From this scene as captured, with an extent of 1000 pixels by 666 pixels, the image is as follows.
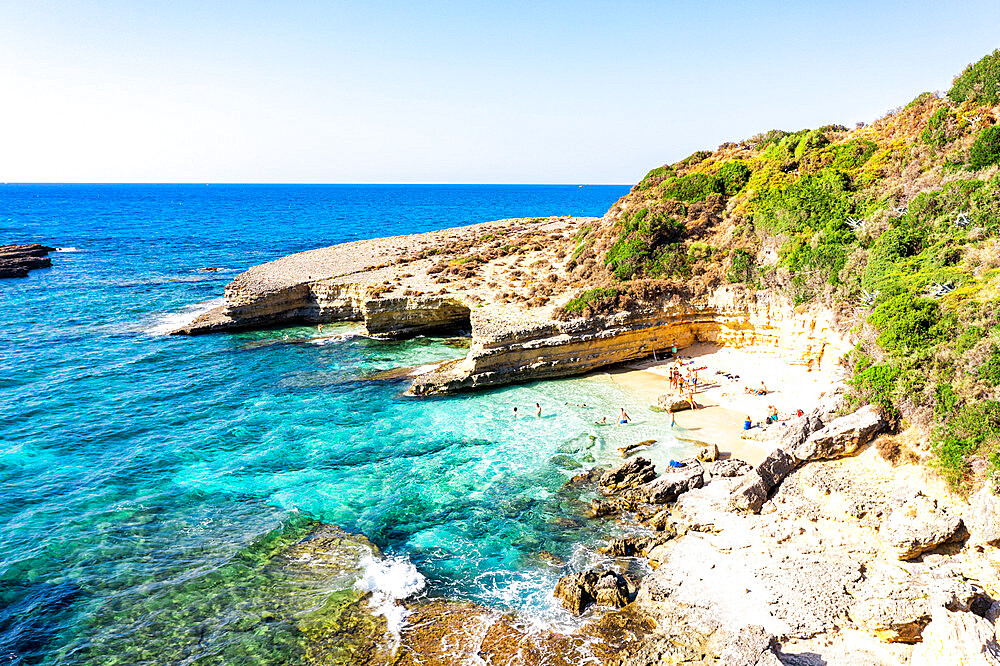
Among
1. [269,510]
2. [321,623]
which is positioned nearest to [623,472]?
[321,623]

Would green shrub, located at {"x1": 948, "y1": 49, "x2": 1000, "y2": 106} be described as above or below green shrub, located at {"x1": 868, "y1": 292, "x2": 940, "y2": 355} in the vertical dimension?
above

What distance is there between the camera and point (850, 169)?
34062 mm

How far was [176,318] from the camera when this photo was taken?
46.4 meters

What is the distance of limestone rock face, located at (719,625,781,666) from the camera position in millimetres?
12430

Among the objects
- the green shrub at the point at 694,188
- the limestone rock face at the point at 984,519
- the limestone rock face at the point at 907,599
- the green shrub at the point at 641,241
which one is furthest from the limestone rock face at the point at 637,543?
the green shrub at the point at 694,188

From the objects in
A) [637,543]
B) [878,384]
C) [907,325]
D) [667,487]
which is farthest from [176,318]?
[907,325]

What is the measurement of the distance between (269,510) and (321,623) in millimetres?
6555

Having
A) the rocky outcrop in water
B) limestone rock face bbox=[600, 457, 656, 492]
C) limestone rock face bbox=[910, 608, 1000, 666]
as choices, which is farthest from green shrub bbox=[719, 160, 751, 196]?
the rocky outcrop in water

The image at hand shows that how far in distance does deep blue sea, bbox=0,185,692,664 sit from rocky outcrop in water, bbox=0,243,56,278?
30.4 m

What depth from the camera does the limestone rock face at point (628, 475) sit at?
21203mm

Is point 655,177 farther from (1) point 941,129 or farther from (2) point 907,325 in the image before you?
(2) point 907,325

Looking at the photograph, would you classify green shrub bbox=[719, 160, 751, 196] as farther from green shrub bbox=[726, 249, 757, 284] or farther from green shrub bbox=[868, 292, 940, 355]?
green shrub bbox=[868, 292, 940, 355]

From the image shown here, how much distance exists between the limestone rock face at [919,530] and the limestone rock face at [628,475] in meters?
7.50

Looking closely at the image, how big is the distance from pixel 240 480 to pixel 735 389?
23.2m
